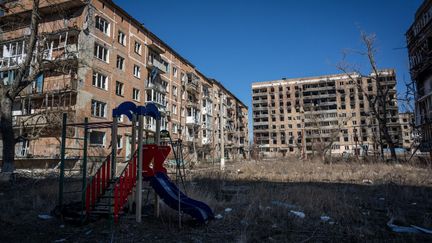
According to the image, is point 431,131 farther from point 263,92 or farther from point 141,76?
point 263,92

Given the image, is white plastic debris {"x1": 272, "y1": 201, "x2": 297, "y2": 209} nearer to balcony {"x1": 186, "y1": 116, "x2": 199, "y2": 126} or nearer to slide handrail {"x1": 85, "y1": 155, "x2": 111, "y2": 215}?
Result: slide handrail {"x1": 85, "y1": 155, "x2": 111, "y2": 215}

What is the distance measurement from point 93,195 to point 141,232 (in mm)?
1612

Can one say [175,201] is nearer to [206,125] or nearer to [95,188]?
[95,188]

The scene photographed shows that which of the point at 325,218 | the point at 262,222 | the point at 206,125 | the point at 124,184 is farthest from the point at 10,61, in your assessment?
the point at 206,125

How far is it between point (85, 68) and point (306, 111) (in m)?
76.1

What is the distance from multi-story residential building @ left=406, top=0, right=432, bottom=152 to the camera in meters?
25.8

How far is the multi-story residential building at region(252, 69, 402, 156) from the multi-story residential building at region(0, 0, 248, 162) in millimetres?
57884

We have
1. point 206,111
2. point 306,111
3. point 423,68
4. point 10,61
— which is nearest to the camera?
point 10,61

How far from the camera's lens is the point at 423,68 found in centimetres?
2725

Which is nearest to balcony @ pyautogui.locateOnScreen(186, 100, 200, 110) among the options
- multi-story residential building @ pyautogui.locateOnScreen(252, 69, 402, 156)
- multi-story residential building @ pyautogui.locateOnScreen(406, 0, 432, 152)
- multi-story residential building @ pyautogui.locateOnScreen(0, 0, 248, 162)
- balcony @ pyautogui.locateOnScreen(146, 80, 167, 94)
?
multi-story residential building @ pyautogui.locateOnScreen(0, 0, 248, 162)

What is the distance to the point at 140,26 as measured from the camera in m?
32.8

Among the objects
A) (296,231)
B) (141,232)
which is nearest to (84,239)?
(141,232)

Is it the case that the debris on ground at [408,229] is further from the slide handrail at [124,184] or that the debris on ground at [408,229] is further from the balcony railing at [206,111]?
the balcony railing at [206,111]

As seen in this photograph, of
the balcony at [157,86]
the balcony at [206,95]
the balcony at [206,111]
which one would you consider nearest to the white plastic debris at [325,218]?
the balcony at [157,86]
